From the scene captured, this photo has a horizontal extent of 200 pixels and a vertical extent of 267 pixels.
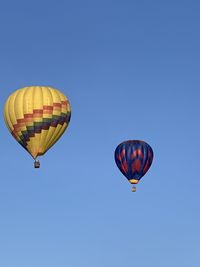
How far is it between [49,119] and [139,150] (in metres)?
19.5

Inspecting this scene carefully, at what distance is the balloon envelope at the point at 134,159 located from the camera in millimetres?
88188

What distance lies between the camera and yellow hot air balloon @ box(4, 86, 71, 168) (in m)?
71.7

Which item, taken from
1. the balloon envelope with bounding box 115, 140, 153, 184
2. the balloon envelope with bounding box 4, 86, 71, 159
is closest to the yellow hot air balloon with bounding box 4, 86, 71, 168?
the balloon envelope with bounding box 4, 86, 71, 159

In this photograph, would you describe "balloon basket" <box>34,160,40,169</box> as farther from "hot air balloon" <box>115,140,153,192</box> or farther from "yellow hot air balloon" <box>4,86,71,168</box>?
"hot air balloon" <box>115,140,153,192</box>

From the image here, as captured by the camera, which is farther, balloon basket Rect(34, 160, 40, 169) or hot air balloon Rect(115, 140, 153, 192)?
hot air balloon Rect(115, 140, 153, 192)

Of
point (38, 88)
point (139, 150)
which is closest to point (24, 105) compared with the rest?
point (38, 88)

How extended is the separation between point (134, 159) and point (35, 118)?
19532 mm

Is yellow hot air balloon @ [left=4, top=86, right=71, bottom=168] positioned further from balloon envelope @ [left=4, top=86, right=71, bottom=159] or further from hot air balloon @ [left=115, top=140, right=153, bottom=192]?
hot air balloon @ [left=115, top=140, right=153, bottom=192]

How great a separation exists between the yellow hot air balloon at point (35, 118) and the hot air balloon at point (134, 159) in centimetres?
1768

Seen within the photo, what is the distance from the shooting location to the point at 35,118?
71875mm

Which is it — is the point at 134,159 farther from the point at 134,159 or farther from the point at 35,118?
the point at 35,118

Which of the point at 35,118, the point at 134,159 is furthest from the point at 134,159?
the point at 35,118

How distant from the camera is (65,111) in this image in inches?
2889

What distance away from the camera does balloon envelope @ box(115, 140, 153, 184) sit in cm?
8819
